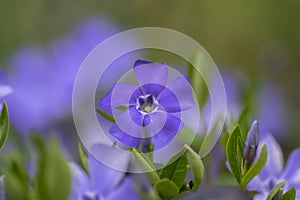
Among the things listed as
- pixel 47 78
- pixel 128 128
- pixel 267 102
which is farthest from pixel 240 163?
pixel 267 102

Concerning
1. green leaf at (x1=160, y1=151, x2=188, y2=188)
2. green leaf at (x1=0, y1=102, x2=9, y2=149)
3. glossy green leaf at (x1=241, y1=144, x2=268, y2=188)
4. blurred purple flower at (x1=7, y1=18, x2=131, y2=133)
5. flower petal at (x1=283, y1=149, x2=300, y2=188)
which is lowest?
flower petal at (x1=283, y1=149, x2=300, y2=188)

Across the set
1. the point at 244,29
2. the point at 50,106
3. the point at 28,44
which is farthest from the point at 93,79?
the point at 244,29

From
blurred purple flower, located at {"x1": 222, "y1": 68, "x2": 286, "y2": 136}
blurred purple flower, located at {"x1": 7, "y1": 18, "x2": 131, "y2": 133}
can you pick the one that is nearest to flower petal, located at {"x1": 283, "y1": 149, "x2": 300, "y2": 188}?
blurred purple flower, located at {"x1": 7, "y1": 18, "x2": 131, "y2": 133}

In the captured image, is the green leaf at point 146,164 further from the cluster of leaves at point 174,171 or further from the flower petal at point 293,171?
the flower petal at point 293,171

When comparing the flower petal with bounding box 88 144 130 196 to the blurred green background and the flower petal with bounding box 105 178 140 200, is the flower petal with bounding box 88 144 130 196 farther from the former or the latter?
the blurred green background

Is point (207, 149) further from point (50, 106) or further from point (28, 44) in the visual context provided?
point (28, 44)

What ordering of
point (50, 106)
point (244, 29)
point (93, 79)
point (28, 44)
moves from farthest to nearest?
point (244, 29)
point (28, 44)
point (50, 106)
point (93, 79)

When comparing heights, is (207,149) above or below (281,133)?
above
